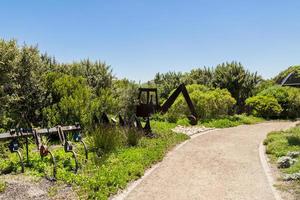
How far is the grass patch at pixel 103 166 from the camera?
675cm

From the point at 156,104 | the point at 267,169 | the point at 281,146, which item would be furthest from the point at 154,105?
the point at 267,169

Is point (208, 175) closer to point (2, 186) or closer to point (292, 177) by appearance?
point (292, 177)

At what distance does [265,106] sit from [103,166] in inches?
681

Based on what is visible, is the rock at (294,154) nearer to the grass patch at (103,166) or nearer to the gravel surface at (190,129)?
the grass patch at (103,166)

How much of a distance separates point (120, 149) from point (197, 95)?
425 inches

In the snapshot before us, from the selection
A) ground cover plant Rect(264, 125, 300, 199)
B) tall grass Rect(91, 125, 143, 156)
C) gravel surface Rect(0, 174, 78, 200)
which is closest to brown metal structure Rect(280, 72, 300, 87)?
ground cover plant Rect(264, 125, 300, 199)

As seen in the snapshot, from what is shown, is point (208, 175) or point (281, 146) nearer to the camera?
point (208, 175)

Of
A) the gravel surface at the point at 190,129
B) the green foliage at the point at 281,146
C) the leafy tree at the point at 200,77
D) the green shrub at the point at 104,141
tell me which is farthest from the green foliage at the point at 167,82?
the green shrub at the point at 104,141

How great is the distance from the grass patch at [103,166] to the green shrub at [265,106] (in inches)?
527

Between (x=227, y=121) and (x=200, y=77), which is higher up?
(x=200, y=77)

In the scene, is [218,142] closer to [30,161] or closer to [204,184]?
[204,184]

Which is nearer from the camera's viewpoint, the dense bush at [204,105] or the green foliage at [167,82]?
the dense bush at [204,105]

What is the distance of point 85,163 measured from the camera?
8539 millimetres

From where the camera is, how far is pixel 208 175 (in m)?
8.01
